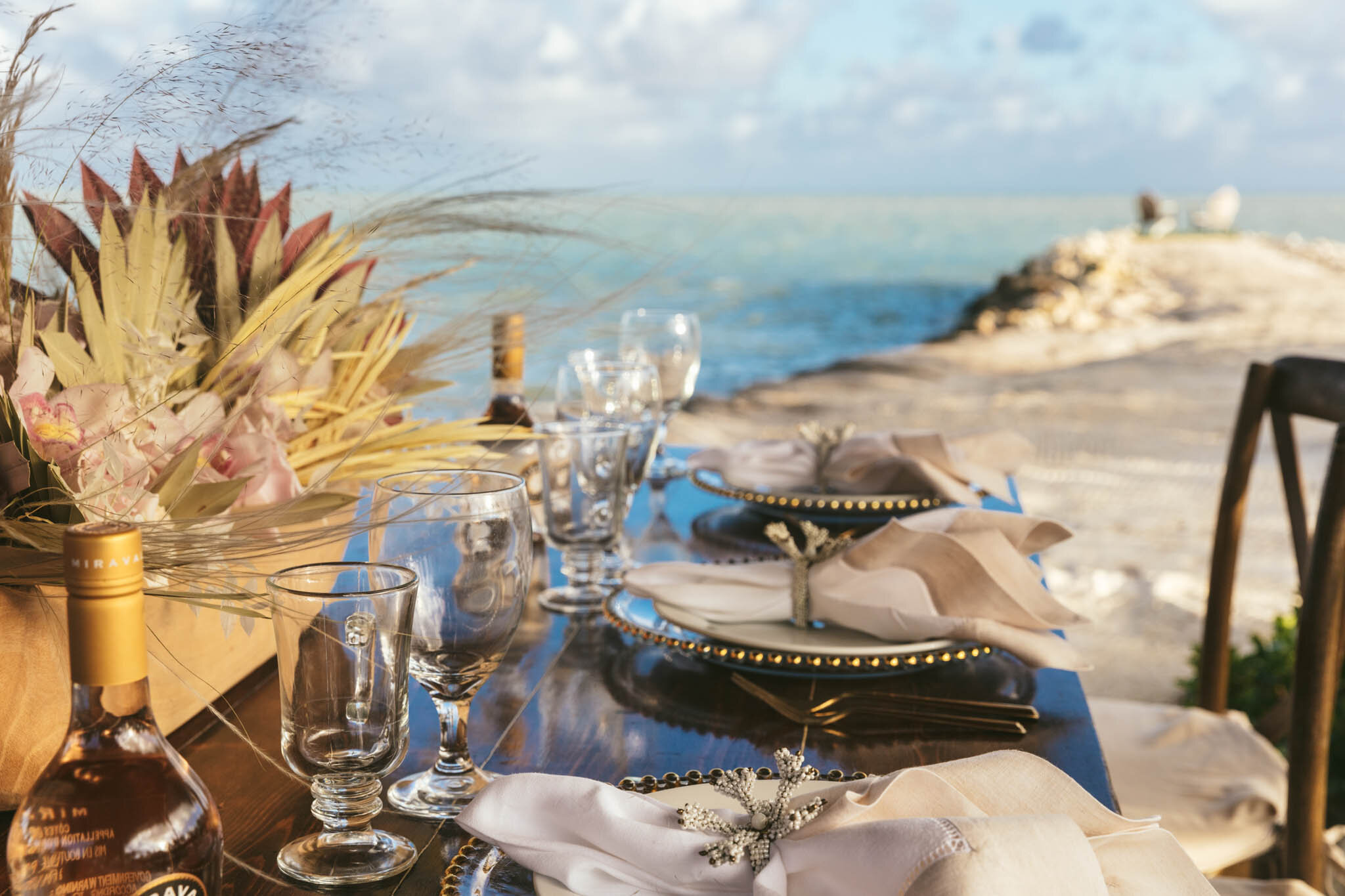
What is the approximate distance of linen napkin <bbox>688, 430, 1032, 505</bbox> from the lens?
58.5 inches

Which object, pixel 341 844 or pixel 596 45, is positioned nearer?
pixel 341 844

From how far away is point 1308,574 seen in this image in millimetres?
1419

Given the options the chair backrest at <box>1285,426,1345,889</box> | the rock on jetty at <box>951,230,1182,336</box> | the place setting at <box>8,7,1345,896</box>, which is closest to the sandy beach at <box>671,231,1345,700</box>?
the rock on jetty at <box>951,230,1182,336</box>

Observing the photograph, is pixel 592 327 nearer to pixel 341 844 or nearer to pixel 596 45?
pixel 341 844

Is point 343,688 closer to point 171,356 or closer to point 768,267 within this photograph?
point 171,356

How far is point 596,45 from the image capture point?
74.8 ft

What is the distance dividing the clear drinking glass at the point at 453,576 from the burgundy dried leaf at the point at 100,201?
204 millimetres

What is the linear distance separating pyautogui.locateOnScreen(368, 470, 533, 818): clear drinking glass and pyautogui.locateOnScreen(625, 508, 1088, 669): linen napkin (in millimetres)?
303

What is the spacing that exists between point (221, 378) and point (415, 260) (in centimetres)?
15

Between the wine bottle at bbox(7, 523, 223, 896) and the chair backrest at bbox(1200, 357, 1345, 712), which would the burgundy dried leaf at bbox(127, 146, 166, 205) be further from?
the chair backrest at bbox(1200, 357, 1345, 712)

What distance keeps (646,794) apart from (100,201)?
43 cm

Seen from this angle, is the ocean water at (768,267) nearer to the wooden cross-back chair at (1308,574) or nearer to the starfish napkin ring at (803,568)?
the starfish napkin ring at (803,568)

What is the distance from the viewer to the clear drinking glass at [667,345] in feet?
5.52

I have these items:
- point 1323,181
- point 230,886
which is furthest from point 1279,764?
point 1323,181
